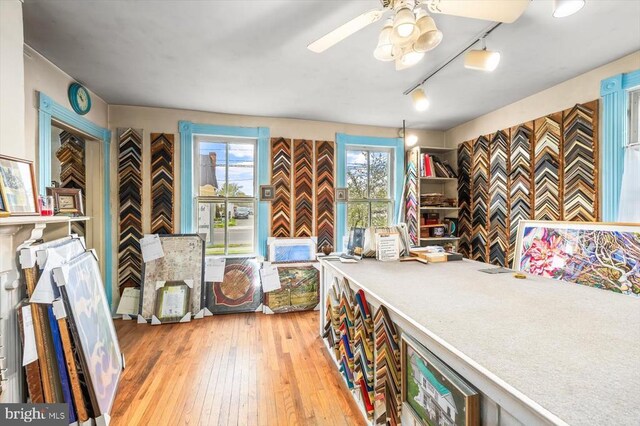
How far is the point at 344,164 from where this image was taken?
4.15 m

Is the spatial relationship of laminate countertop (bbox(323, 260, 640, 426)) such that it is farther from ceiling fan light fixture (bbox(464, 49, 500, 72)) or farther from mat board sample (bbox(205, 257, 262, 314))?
mat board sample (bbox(205, 257, 262, 314))

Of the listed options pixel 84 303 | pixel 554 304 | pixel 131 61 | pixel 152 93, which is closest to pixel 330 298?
pixel 554 304

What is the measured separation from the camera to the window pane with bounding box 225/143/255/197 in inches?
153

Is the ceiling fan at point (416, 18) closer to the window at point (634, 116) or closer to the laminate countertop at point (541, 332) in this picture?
the laminate countertop at point (541, 332)

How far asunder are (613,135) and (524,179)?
0.89 m

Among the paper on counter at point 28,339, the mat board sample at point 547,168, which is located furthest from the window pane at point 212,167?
the mat board sample at point 547,168

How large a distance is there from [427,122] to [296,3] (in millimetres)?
2962

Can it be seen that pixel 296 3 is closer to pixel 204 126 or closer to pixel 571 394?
pixel 571 394

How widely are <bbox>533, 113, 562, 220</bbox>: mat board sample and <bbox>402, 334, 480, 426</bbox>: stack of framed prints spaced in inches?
106

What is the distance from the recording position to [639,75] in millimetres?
2244

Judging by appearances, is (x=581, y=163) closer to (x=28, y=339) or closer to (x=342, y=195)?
(x=342, y=195)

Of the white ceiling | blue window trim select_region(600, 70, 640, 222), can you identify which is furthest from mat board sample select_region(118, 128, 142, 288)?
blue window trim select_region(600, 70, 640, 222)

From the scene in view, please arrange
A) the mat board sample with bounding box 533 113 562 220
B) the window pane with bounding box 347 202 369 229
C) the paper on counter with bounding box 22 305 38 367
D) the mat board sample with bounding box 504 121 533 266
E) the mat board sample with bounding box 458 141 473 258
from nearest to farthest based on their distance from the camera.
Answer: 1. the paper on counter with bounding box 22 305 38 367
2. the mat board sample with bounding box 533 113 562 220
3. the mat board sample with bounding box 504 121 533 266
4. the mat board sample with bounding box 458 141 473 258
5. the window pane with bounding box 347 202 369 229

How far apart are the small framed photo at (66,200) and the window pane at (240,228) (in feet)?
5.43
